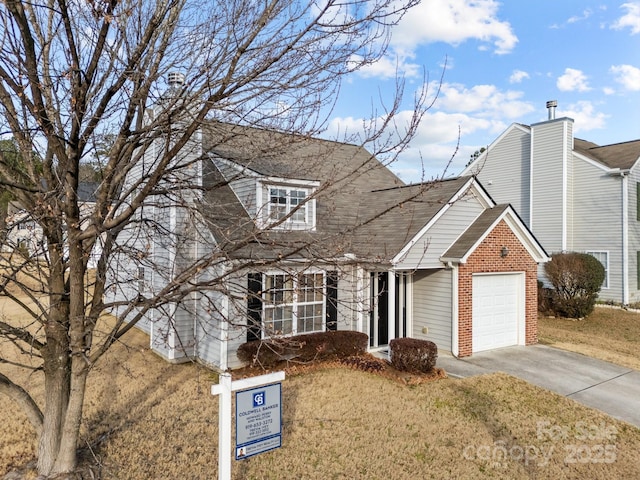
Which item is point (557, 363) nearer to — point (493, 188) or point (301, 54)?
point (301, 54)

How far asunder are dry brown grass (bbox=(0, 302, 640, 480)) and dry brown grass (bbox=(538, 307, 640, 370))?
16.5 ft

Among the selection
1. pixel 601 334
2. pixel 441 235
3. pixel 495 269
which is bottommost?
pixel 601 334

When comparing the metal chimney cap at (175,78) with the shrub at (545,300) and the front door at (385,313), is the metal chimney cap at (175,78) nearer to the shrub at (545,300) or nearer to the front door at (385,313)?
the front door at (385,313)

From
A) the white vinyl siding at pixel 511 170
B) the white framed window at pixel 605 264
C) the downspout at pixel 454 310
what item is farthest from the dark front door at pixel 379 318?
the white framed window at pixel 605 264

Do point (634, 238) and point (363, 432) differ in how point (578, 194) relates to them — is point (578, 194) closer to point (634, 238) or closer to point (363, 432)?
point (634, 238)

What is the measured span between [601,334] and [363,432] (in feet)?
45.7

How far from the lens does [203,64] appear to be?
16.1 ft

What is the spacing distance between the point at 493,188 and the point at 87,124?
82.5ft

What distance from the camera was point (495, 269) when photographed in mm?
12867

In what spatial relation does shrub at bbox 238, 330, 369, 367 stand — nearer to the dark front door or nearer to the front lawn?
the front lawn

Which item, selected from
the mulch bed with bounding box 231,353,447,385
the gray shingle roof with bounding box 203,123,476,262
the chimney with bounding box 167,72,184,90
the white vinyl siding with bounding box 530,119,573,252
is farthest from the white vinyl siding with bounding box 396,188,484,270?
the white vinyl siding with bounding box 530,119,573,252

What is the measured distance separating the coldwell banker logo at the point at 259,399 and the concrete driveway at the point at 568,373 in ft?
22.5

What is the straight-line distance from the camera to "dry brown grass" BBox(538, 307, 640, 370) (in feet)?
43.2

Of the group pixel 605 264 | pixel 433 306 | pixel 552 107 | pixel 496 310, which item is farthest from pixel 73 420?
pixel 552 107
